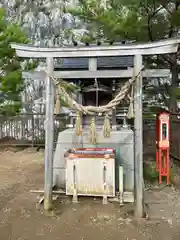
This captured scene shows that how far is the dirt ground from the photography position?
3.21 m

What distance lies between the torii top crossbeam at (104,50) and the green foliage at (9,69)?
6.16 m

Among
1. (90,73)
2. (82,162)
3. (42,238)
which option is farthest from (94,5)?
(42,238)

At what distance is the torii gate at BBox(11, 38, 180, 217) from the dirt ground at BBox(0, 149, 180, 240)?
298mm

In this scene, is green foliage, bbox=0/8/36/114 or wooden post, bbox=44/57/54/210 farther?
green foliage, bbox=0/8/36/114

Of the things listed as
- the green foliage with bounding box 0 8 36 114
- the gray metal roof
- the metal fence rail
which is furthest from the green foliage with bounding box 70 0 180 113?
the metal fence rail

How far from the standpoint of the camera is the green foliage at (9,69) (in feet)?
31.8

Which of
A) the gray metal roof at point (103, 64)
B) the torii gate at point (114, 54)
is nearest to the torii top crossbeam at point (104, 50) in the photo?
the torii gate at point (114, 54)

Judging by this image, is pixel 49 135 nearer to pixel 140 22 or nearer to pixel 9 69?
pixel 140 22

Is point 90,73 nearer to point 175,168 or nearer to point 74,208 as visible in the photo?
point 74,208

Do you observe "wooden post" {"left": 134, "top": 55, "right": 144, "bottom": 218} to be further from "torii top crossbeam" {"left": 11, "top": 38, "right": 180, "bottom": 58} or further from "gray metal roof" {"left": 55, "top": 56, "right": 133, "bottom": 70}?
"gray metal roof" {"left": 55, "top": 56, "right": 133, "bottom": 70}

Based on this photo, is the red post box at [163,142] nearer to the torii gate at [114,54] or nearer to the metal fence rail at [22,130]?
the torii gate at [114,54]

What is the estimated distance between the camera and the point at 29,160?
27.2 feet

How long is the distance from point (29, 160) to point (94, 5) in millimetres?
6253

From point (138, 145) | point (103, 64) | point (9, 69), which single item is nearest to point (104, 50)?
point (138, 145)
